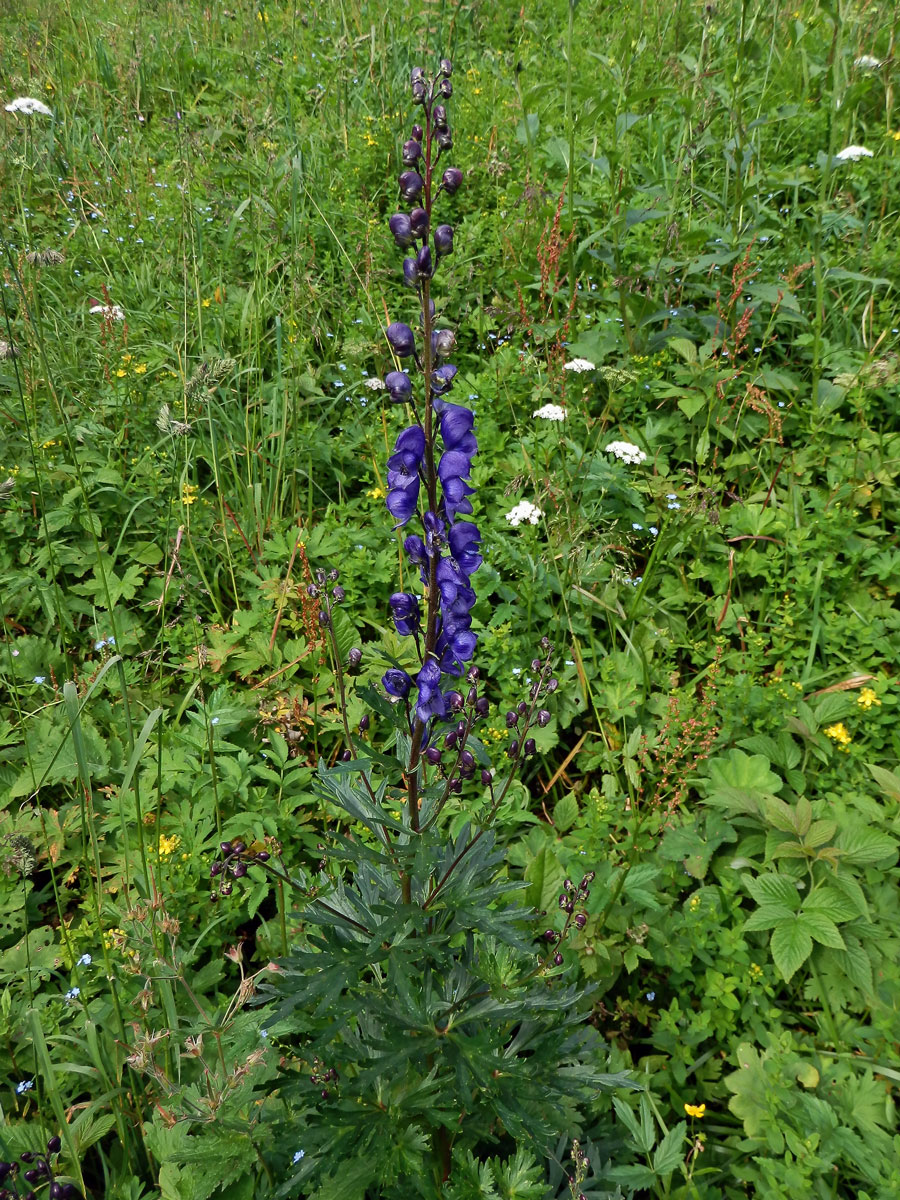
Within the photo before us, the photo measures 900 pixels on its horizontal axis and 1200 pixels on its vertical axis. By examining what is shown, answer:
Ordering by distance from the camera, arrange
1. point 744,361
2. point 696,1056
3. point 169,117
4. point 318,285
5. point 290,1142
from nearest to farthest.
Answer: point 290,1142, point 696,1056, point 744,361, point 318,285, point 169,117

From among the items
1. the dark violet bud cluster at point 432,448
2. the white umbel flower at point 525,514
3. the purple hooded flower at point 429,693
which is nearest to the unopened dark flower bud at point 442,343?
the dark violet bud cluster at point 432,448

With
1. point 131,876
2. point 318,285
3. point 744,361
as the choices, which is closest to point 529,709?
point 131,876

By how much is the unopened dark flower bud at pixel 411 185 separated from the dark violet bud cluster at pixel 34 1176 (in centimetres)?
210

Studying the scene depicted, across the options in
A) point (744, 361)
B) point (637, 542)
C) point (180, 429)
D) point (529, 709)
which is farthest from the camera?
point (744, 361)

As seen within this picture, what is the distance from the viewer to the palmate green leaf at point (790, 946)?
84.0 inches

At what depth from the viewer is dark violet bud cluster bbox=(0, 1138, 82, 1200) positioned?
1.69 m

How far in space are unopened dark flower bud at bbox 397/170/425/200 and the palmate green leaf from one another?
2.07 m

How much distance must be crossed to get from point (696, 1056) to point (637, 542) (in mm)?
1976

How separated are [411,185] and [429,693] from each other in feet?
3.04

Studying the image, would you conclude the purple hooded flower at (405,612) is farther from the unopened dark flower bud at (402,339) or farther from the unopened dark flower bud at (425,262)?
the unopened dark flower bud at (425,262)

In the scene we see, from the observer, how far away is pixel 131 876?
244 cm

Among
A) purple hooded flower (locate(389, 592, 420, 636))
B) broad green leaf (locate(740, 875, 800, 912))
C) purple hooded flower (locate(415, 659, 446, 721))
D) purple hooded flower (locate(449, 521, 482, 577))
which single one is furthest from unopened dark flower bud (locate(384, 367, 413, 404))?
broad green leaf (locate(740, 875, 800, 912))

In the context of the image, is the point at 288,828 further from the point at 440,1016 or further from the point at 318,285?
the point at 318,285

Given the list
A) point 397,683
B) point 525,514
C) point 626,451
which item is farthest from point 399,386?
point 626,451
